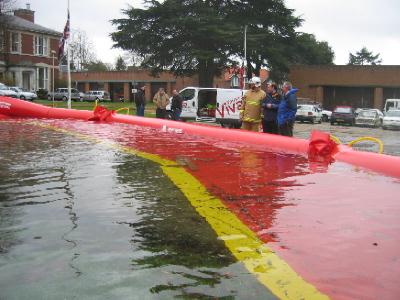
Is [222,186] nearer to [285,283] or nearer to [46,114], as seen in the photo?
[285,283]

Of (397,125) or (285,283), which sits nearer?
(285,283)

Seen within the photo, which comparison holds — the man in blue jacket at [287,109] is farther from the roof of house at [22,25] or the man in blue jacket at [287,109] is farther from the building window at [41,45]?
the building window at [41,45]

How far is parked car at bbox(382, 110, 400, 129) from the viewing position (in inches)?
1220

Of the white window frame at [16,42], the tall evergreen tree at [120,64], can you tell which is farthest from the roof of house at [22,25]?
the tall evergreen tree at [120,64]

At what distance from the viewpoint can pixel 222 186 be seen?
5.65 metres

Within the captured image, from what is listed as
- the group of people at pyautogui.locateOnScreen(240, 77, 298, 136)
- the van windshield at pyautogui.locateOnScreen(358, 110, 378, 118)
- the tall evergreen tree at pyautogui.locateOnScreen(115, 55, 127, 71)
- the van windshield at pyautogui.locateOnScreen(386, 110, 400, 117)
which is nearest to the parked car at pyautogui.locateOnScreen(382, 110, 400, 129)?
the van windshield at pyautogui.locateOnScreen(386, 110, 400, 117)

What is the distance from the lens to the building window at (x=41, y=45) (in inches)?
2217

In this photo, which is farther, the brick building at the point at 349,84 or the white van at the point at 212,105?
the brick building at the point at 349,84

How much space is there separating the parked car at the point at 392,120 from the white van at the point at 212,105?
1298 cm

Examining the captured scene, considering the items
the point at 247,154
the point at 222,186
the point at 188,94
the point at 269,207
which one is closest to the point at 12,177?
the point at 222,186

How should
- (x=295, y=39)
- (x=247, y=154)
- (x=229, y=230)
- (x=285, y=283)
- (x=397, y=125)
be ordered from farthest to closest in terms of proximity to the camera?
(x=295, y=39), (x=397, y=125), (x=247, y=154), (x=229, y=230), (x=285, y=283)

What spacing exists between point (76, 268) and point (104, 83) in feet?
222

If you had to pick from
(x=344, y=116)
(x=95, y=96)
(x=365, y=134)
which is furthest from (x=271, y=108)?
(x=95, y=96)

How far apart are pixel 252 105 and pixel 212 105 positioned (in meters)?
13.9
